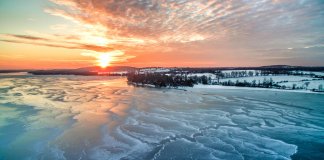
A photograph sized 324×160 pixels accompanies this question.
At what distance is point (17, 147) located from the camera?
1152 centimetres

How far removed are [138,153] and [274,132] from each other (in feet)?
29.9

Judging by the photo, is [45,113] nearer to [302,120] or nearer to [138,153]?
[138,153]

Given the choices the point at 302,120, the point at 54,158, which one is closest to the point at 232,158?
the point at 54,158

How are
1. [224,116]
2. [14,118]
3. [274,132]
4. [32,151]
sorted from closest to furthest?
[32,151] → [274,132] → [14,118] → [224,116]

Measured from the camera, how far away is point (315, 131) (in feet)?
50.0

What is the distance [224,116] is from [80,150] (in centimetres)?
1255

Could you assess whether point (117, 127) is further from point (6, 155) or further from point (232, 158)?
point (232, 158)

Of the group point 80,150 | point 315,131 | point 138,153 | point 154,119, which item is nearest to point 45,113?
point 154,119

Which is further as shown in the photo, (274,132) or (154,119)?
(154,119)

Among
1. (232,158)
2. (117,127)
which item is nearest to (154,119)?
(117,127)

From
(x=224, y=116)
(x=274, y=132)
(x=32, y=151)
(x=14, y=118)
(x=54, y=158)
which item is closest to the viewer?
(x=54, y=158)

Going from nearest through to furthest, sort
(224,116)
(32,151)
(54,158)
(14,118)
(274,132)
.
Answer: (54,158) < (32,151) < (274,132) < (14,118) < (224,116)

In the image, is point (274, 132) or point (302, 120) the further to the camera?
point (302, 120)

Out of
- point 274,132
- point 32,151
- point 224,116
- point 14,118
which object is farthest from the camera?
point 224,116
